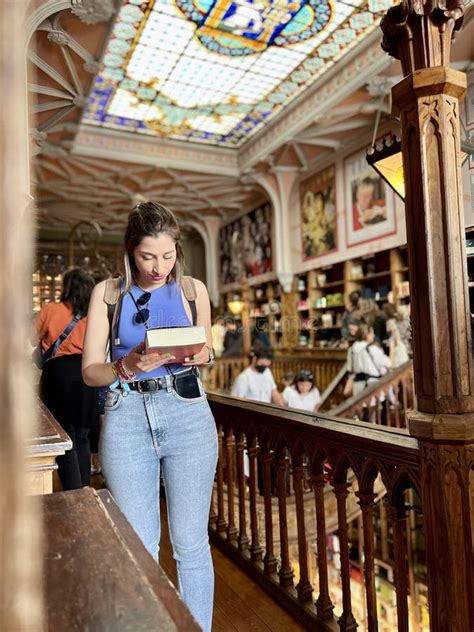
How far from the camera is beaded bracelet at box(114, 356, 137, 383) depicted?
1.44 m

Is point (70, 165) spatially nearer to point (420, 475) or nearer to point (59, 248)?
point (59, 248)

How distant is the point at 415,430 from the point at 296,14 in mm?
6736

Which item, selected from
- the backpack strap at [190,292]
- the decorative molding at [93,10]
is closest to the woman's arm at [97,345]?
the backpack strap at [190,292]

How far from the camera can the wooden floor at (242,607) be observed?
210 cm

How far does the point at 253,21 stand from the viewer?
6.79 metres

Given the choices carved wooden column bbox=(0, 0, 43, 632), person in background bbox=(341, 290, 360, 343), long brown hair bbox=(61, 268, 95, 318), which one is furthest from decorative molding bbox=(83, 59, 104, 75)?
carved wooden column bbox=(0, 0, 43, 632)

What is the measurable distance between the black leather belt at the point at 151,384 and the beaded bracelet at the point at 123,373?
31 millimetres

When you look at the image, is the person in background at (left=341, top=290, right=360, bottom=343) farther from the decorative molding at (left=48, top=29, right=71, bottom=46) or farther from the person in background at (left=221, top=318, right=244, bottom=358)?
the decorative molding at (left=48, top=29, right=71, bottom=46)

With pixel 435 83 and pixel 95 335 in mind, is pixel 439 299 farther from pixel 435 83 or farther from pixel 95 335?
pixel 95 335

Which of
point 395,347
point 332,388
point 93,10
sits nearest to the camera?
point 93,10

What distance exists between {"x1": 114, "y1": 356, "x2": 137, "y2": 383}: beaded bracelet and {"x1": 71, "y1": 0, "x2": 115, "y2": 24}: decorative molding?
14.5ft

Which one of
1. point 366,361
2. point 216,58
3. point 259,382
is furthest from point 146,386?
point 216,58

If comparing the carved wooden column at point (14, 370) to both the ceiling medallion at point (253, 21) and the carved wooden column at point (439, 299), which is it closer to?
the carved wooden column at point (439, 299)

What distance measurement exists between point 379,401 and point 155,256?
14.5 ft
